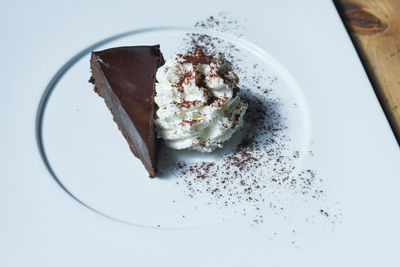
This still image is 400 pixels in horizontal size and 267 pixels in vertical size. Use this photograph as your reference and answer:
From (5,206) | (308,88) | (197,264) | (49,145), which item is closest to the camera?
(197,264)

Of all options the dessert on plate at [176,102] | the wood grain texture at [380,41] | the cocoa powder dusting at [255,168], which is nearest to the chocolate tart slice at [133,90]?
the dessert on plate at [176,102]

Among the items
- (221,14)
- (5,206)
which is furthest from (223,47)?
(5,206)

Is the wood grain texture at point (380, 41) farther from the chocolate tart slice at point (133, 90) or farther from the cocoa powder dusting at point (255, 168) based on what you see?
the chocolate tart slice at point (133, 90)

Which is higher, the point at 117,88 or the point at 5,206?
the point at 117,88

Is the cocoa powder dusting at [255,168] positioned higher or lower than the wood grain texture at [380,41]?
lower

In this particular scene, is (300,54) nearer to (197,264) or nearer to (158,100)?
(158,100)

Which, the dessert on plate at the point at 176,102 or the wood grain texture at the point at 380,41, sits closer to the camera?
the dessert on plate at the point at 176,102

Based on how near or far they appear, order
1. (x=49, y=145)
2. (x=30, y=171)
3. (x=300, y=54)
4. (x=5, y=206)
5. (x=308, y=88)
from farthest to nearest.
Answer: (x=300, y=54) → (x=308, y=88) → (x=49, y=145) → (x=30, y=171) → (x=5, y=206)
